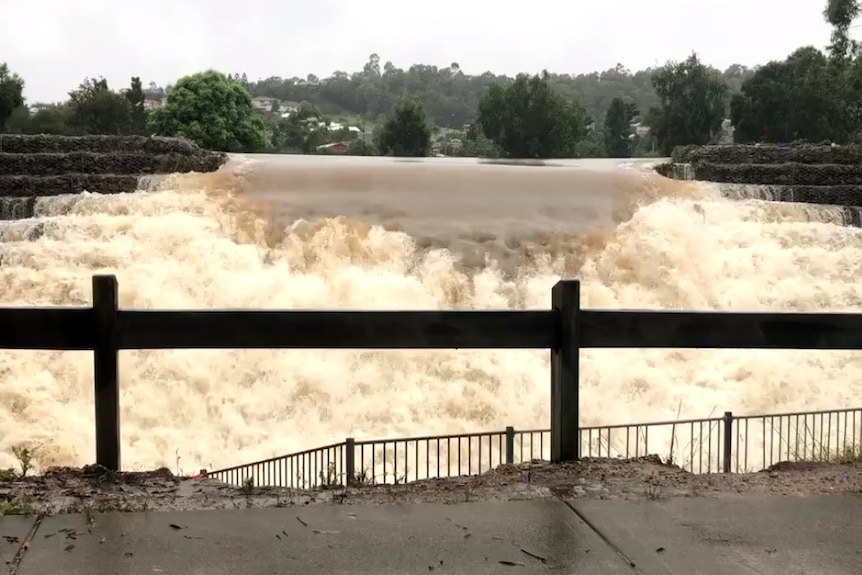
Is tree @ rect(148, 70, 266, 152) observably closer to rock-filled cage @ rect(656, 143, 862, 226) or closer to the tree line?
the tree line

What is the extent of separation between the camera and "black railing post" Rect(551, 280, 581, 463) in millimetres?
4602

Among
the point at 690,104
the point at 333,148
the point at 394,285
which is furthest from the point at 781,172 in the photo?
the point at 333,148

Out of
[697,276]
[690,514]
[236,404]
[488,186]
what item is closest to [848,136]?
[488,186]

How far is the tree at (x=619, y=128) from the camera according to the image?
7462 centimetres

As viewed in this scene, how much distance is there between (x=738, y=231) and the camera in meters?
17.3

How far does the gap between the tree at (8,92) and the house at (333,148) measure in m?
36.7

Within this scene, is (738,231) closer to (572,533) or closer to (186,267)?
(186,267)

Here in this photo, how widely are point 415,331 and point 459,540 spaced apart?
1.28 meters

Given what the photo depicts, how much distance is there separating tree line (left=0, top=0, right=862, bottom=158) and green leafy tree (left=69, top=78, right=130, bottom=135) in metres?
0.06

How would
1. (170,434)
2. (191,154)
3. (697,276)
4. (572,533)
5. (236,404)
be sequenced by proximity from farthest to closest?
(191,154) < (697,276) < (236,404) < (170,434) < (572,533)

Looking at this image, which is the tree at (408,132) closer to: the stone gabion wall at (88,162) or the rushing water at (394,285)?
the stone gabion wall at (88,162)

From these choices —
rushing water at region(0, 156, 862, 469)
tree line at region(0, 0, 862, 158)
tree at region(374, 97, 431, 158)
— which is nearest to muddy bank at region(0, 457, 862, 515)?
rushing water at region(0, 156, 862, 469)

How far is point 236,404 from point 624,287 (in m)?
7.12

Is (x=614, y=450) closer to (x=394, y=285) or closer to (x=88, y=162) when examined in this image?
(x=394, y=285)
